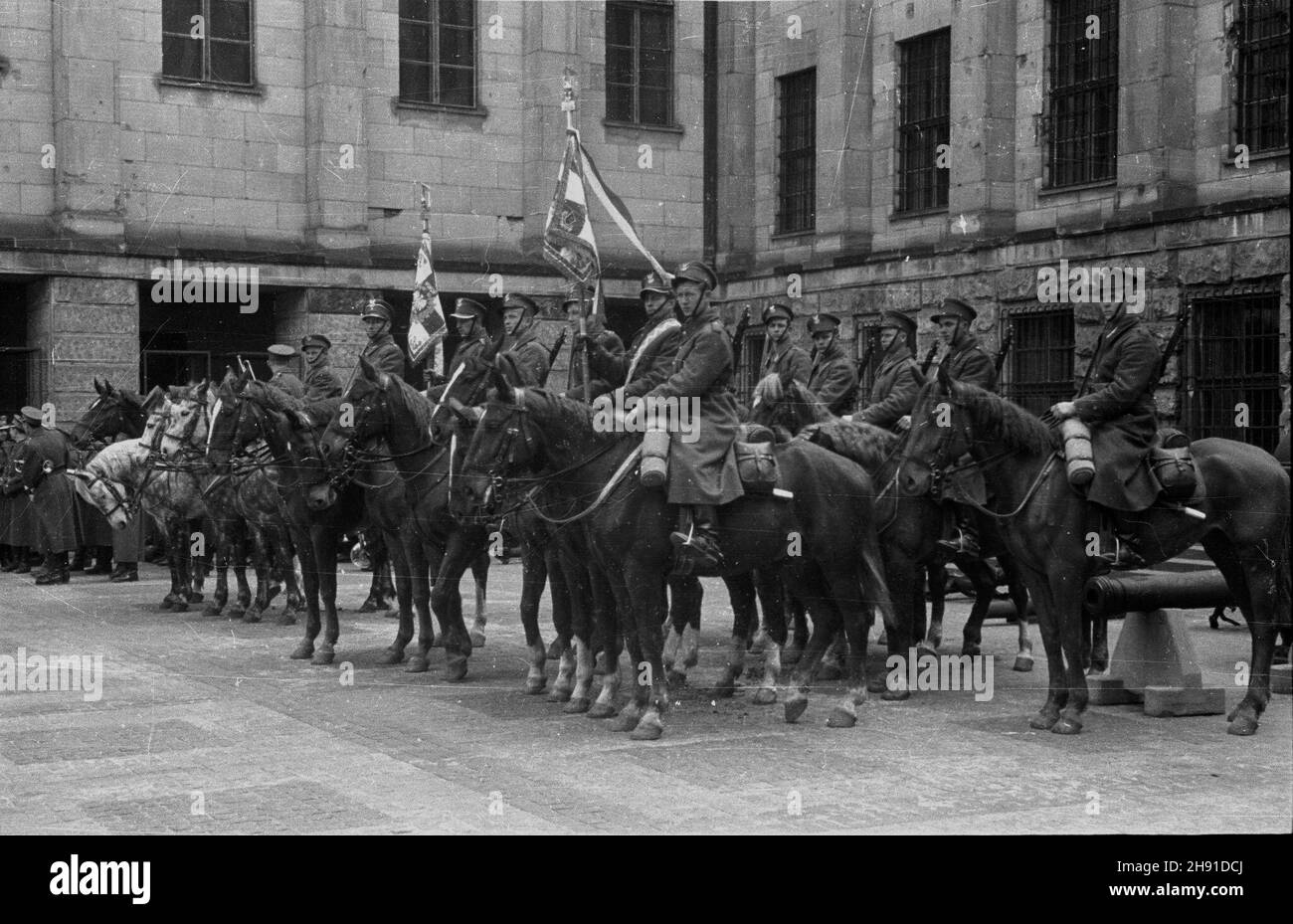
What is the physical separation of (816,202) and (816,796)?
18210mm

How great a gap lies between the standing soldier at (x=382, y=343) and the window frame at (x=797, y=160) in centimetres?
1148

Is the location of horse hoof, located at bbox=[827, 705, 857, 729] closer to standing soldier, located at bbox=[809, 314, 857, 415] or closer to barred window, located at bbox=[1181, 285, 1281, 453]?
standing soldier, located at bbox=[809, 314, 857, 415]

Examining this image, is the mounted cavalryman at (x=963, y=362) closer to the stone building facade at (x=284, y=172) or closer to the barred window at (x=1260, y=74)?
the barred window at (x=1260, y=74)

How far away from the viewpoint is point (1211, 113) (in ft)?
64.5

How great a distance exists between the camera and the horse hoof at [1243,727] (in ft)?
35.2

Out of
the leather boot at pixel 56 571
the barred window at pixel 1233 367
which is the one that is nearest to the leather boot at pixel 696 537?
the barred window at pixel 1233 367

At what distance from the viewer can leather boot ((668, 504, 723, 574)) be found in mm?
10812

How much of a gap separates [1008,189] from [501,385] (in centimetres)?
1364

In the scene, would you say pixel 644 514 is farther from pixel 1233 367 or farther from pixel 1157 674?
pixel 1233 367

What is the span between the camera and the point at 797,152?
26500 mm

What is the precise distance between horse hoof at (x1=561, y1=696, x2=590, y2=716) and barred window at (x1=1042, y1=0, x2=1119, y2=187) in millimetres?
12262

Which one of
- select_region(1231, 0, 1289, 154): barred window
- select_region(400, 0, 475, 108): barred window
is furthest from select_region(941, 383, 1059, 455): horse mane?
select_region(400, 0, 475, 108): barred window

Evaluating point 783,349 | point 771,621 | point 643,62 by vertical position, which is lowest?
point 771,621

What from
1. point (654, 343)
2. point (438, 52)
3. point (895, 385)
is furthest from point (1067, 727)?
point (438, 52)
